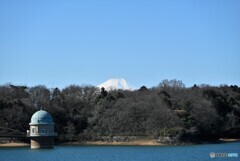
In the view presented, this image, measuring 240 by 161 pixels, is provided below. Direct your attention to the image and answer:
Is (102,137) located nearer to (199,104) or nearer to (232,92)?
(199,104)

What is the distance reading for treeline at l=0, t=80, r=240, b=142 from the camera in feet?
297

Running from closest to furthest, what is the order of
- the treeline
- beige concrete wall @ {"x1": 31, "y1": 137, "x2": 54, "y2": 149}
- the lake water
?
1. the lake water
2. beige concrete wall @ {"x1": 31, "y1": 137, "x2": 54, "y2": 149}
3. the treeline

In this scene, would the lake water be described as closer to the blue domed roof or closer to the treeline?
the blue domed roof

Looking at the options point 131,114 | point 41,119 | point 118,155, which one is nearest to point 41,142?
point 41,119

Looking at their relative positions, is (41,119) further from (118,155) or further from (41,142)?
(118,155)

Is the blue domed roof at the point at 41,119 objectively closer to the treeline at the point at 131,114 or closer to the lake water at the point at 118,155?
the treeline at the point at 131,114

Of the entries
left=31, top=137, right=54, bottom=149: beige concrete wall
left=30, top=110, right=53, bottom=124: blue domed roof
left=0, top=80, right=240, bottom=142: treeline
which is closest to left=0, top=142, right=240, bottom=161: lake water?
left=31, top=137, right=54, bottom=149: beige concrete wall

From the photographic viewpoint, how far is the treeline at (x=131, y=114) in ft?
297

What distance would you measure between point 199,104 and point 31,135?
102ft

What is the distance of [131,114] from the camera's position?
93.8 metres

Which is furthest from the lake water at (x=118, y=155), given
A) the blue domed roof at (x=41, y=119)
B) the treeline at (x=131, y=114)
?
the treeline at (x=131, y=114)

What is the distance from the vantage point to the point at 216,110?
101 meters

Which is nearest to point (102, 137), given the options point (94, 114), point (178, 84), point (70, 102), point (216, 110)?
point (94, 114)

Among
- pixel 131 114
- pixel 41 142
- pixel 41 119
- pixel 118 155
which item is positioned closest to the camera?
pixel 118 155
